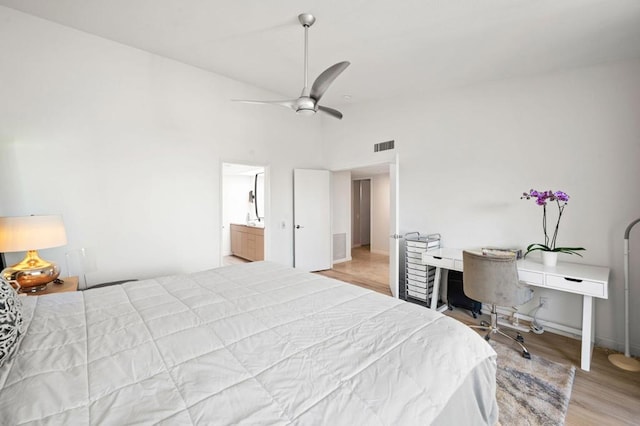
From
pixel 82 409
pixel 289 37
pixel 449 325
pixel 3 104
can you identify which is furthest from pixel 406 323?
pixel 3 104

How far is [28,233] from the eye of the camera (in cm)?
207

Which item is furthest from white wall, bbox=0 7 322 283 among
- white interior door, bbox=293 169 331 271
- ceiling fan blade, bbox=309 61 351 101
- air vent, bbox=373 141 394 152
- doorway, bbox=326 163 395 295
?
doorway, bbox=326 163 395 295

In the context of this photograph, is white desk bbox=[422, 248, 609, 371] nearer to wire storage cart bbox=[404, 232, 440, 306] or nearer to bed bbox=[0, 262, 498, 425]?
wire storage cart bbox=[404, 232, 440, 306]

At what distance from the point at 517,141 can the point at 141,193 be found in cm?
423

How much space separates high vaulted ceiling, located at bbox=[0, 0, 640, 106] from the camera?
217 cm

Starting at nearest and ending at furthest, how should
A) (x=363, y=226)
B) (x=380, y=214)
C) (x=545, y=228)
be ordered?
1. (x=545, y=228)
2. (x=380, y=214)
3. (x=363, y=226)

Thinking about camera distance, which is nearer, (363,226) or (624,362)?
(624,362)

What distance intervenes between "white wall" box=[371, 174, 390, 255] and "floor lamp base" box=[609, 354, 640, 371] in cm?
457

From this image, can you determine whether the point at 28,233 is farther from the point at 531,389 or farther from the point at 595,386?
the point at 595,386

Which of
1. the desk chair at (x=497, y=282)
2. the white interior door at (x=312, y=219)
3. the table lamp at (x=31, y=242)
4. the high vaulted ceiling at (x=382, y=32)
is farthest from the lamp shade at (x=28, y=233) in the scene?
the desk chair at (x=497, y=282)

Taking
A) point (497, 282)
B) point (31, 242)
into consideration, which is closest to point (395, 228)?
point (497, 282)

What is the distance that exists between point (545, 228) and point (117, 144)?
4.62 meters

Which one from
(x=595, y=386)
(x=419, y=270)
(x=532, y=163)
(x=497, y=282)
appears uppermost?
(x=532, y=163)

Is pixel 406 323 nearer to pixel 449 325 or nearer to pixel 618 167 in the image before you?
pixel 449 325
